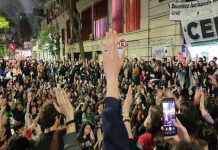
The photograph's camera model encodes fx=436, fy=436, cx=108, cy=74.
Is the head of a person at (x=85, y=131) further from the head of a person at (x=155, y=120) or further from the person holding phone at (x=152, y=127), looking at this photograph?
the head of a person at (x=155, y=120)

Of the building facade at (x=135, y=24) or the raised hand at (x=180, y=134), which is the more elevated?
the building facade at (x=135, y=24)

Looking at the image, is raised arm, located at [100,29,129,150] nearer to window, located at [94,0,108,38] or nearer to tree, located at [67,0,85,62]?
tree, located at [67,0,85,62]

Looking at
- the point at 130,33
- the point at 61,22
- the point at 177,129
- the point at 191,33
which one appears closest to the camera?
the point at 177,129

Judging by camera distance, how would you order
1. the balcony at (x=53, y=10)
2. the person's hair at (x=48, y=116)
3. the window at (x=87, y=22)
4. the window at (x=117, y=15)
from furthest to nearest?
the balcony at (x=53, y=10) → the window at (x=87, y=22) → the window at (x=117, y=15) → the person's hair at (x=48, y=116)

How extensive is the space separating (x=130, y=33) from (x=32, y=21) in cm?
8893

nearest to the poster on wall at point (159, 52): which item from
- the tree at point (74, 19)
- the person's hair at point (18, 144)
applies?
the tree at point (74, 19)

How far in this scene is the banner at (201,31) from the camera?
1903 cm

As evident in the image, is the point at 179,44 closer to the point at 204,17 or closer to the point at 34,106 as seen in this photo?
the point at 204,17

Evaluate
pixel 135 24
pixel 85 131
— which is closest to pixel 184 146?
pixel 85 131

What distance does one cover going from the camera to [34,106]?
10.6 m

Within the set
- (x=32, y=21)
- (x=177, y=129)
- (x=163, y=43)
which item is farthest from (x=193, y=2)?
(x=32, y=21)

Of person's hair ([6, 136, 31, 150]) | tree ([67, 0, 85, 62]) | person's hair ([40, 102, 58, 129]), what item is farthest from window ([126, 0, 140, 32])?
person's hair ([6, 136, 31, 150])

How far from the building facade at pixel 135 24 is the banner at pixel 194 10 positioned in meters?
1.46

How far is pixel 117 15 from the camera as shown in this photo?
3384 centimetres
